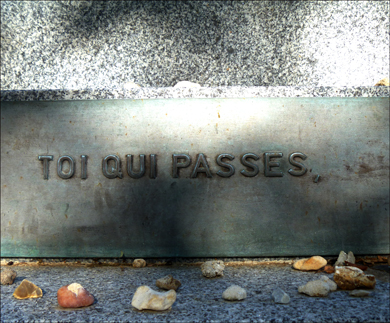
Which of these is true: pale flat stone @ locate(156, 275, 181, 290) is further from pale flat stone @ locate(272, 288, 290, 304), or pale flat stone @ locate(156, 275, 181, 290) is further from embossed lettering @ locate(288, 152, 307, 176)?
embossed lettering @ locate(288, 152, 307, 176)

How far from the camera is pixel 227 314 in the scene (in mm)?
1166

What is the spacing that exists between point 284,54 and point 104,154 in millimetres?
1212

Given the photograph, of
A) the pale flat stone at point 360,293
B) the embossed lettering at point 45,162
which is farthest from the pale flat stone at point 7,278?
the pale flat stone at point 360,293

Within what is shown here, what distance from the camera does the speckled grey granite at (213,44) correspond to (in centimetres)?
218

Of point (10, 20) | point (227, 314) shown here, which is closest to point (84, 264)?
point (227, 314)

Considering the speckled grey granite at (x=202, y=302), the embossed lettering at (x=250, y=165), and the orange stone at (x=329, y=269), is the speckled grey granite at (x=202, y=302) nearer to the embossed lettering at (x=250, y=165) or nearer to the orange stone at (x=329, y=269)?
the orange stone at (x=329, y=269)

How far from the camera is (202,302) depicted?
126 centimetres

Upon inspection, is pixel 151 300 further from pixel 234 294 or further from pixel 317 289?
pixel 317 289

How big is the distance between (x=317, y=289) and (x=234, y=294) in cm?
29

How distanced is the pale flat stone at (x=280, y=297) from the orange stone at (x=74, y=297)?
0.62m

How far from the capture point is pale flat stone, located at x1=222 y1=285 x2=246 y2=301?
1274mm

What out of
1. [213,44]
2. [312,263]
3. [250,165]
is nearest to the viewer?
[312,263]

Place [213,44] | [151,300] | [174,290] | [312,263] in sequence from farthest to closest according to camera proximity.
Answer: [213,44]
[312,263]
[174,290]
[151,300]

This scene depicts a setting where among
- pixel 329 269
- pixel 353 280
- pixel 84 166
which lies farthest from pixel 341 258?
pixel 84 166
